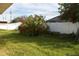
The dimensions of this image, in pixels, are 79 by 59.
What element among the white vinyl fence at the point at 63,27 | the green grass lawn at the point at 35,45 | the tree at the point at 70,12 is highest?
the tree at the point at 70,12

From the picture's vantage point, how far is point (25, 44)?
2100 mm

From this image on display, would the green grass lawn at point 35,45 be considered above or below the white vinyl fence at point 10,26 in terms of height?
below

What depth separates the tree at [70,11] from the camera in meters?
2.09

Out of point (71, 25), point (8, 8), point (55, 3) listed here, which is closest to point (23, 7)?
→ point (8, 8)

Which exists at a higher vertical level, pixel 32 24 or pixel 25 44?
pixel 32 24

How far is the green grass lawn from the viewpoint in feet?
6.80

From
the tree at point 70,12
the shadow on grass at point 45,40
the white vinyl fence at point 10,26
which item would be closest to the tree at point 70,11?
the tree at point 70,12

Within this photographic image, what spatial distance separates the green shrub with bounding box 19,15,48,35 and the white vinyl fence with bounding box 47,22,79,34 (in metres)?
0.06

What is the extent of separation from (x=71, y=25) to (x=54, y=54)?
0.33 meters

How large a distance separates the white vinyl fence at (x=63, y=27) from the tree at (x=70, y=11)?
0.05m

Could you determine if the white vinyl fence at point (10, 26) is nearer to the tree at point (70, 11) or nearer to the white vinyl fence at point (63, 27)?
the white vinyl fence at point (63, 27)

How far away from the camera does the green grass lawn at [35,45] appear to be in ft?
6.80

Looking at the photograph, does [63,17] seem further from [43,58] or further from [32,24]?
[43,58]

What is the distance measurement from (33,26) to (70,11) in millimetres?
396
